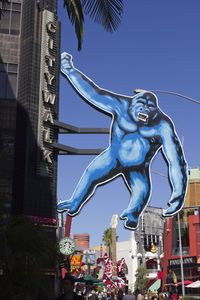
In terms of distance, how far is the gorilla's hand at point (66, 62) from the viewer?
42.7 meters

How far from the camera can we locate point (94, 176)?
1622 inches

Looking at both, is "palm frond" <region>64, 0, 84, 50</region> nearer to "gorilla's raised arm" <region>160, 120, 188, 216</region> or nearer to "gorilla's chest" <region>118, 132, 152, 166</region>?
"gorilla's chest" <region>118, 132, 152, 166</region>

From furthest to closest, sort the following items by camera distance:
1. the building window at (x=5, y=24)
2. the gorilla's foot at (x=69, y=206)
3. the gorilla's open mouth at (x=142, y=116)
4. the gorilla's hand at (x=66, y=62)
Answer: the gorilla's open mouth at (x=142, y=116) < the gorilla's hand at (x=66, y=62) < the gorilla's foot at (x=69, y=206) < the building window at (x=5, y=24)

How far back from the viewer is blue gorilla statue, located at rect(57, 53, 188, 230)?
134 feet

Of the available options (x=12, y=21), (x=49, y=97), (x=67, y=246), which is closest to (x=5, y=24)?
(x=12, y=21)

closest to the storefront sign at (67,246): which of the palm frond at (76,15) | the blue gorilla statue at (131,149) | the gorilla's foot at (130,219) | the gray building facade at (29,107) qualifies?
the blue gorilla statue at (131,149)

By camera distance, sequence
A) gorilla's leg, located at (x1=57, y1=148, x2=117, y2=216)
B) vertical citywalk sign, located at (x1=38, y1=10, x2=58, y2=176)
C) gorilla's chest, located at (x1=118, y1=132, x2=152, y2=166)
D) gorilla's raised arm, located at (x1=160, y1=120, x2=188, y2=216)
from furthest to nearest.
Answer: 1. gorilla's raised arm, located at (x1=160, y1=120, x2=188, y2=216)
2. gorilla's chest, located at (x1=118, y1=132, x2=152, y2=166)
3. gorilla's leg, located at (x1=57, y1=148, x2=117, y2=216)
4. vertical citywalk sign, located at (x1=38, y1=10, x2=58, y2=176)

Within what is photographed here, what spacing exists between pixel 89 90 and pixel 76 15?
33425 millimetres

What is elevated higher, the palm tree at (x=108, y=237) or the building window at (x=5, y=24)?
the building window at (x=5, y=24)

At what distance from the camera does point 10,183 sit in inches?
1340

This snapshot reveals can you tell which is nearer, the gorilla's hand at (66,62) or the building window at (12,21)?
the building window at (12,21)

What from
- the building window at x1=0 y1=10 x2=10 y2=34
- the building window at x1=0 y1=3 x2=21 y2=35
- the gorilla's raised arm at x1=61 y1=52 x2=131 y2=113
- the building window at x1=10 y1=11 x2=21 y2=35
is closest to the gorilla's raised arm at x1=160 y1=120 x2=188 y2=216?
the gorilla's raised arm at x1=61 y1=52 x2=131 y2=113

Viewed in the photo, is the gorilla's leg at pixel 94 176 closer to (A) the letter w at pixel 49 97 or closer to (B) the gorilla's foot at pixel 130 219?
(B) the gorilla's foot at pixel 130 219

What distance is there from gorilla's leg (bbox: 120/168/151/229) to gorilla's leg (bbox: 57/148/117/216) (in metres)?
1.42
